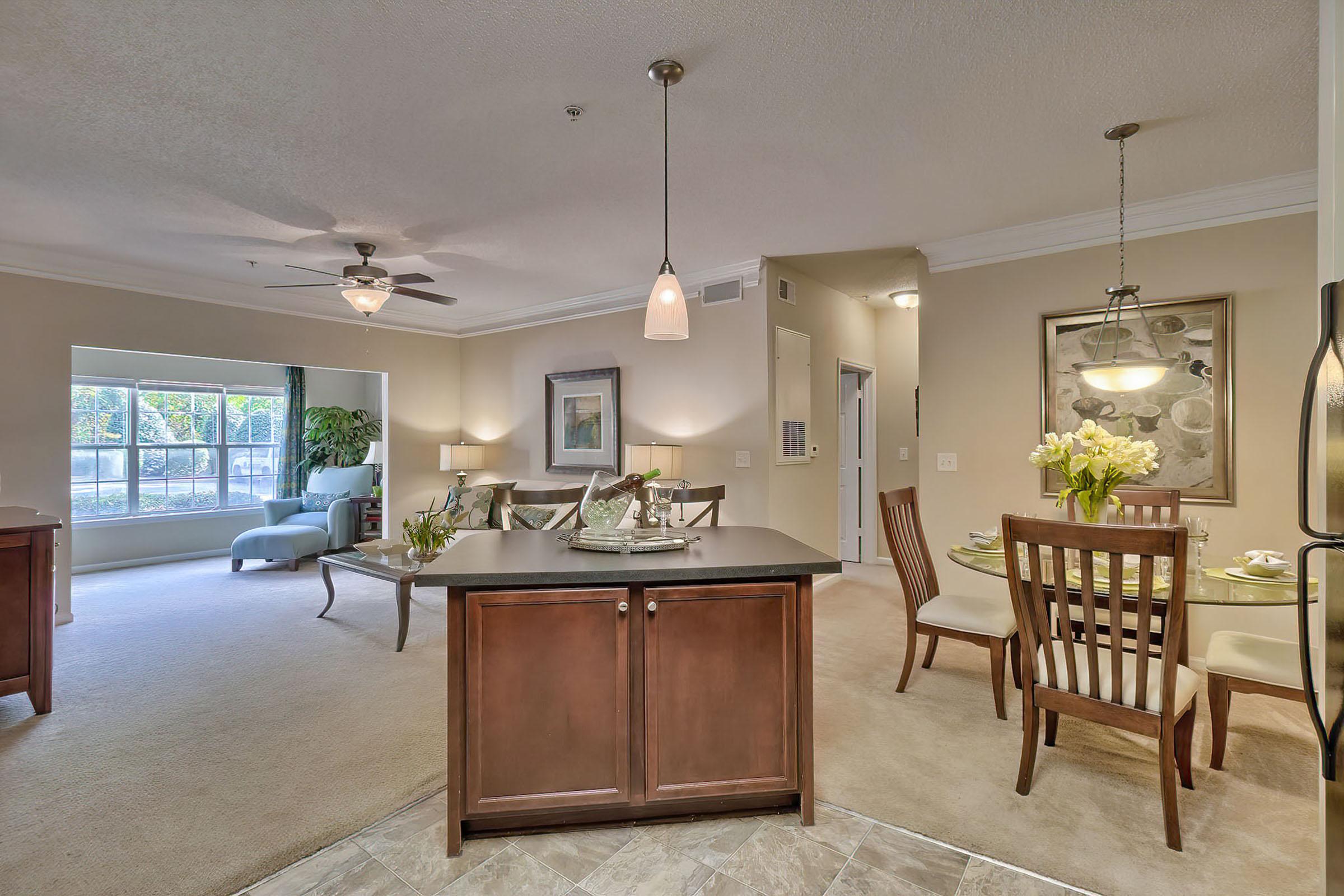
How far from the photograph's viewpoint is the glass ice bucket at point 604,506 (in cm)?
225

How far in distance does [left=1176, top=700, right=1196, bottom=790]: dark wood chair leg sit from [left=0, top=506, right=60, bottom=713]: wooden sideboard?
15.0ft

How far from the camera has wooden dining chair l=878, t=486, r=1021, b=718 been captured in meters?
2.78

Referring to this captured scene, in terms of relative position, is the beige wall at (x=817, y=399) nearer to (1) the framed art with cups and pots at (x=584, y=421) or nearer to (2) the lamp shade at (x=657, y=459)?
(2) the lamp shade at (x=657, y=459)

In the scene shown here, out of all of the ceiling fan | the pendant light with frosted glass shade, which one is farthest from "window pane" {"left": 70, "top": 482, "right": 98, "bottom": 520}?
the pendant light with frosted glass shade

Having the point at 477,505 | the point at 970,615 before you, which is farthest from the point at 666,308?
the point at 477,505

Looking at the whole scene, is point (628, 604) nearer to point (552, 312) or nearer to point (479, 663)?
point (479, 663)

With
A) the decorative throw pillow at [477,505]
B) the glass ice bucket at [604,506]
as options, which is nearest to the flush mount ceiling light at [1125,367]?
the glass ice bucket at [604,506]

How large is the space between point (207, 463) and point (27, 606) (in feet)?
16.0

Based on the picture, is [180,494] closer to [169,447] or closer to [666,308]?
[169,447]

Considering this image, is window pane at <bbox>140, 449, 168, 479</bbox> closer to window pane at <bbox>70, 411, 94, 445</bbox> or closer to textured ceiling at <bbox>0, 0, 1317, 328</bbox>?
window pane at <bbox>70, 411, 94, 445</bbox>

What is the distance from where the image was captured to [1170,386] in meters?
3.46

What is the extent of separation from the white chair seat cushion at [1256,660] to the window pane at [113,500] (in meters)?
8.65

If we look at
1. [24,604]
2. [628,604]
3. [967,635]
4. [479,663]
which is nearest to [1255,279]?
[967,635]

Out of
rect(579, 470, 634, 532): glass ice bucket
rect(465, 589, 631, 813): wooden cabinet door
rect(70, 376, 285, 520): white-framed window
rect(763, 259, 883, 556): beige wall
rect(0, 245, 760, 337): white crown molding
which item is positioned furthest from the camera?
rect(70, 376, 285, 520): white-framed window
